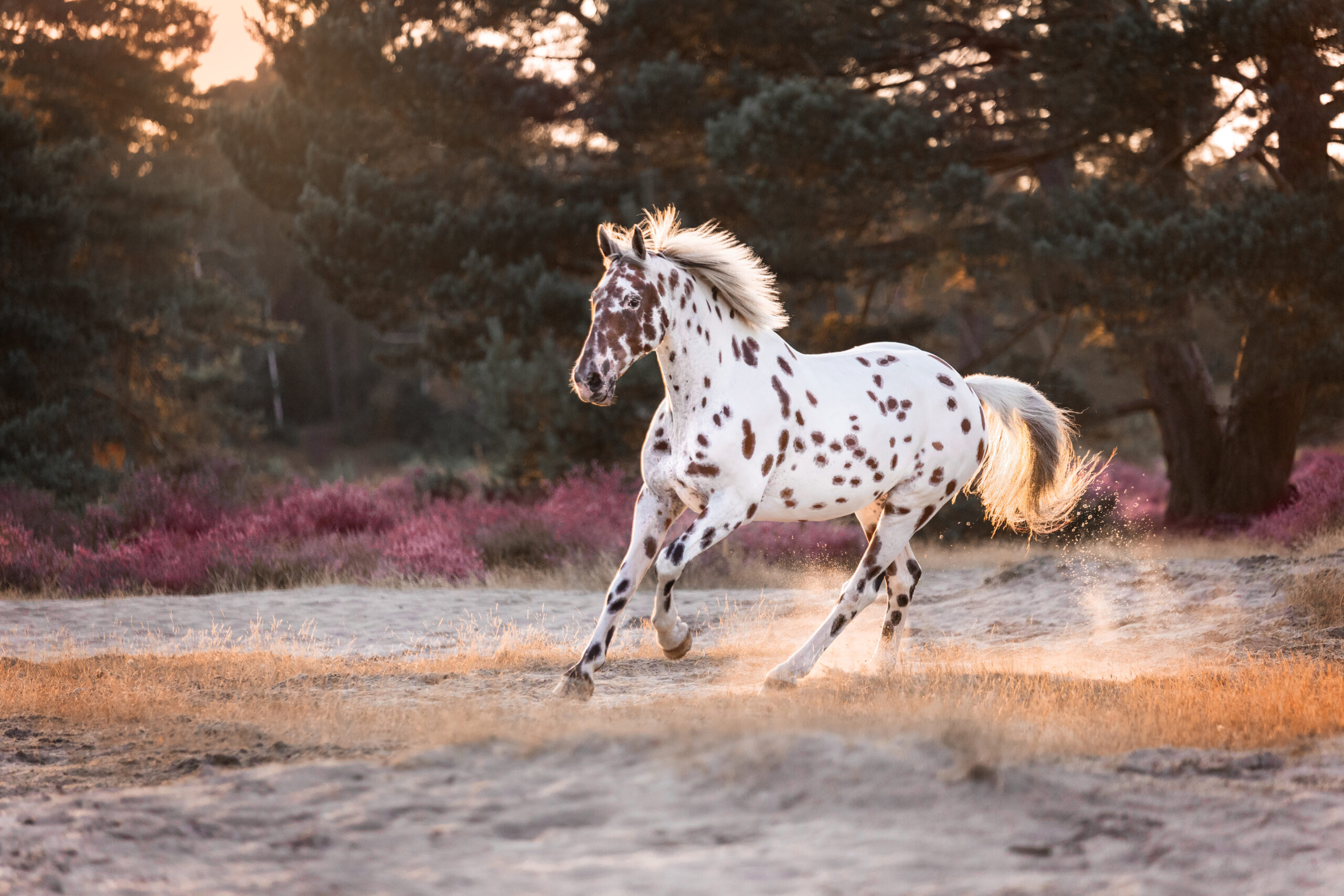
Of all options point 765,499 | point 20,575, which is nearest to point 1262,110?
point 765,499

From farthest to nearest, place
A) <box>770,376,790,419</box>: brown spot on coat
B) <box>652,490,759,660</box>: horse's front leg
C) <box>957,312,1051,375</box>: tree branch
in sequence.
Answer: <box>957,312,1051,375</box>: tree branch → <box>770,376,790,419</box>: brown spot on coat → <box>652,490,759,660</box>: horse's front leg

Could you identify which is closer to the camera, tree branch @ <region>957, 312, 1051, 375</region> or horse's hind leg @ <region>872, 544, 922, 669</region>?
horse's hind leg @ <region>872, 544, 922, 669</region>

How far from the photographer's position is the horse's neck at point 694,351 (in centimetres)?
552

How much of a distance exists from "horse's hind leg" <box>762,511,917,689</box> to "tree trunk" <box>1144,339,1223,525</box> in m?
11.1

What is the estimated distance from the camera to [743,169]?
49.3ft


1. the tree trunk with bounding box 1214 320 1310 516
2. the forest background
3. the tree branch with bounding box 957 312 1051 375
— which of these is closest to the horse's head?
the forest background

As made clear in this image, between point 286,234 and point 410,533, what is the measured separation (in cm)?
899

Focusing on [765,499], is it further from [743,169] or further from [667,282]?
[743,169]

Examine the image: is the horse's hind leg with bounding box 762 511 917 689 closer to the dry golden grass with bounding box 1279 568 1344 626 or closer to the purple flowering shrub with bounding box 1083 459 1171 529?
the dry golden grass with bounding box 1279 568 1344 626

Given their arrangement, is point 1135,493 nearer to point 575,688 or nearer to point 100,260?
point 575,688

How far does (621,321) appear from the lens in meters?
5.30

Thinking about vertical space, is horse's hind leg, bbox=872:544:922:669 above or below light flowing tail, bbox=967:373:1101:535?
below

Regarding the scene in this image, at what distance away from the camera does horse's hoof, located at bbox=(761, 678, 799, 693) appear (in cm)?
568

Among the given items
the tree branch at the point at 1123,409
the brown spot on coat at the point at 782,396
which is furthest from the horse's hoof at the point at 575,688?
the tree branch at the point at 1123,409
